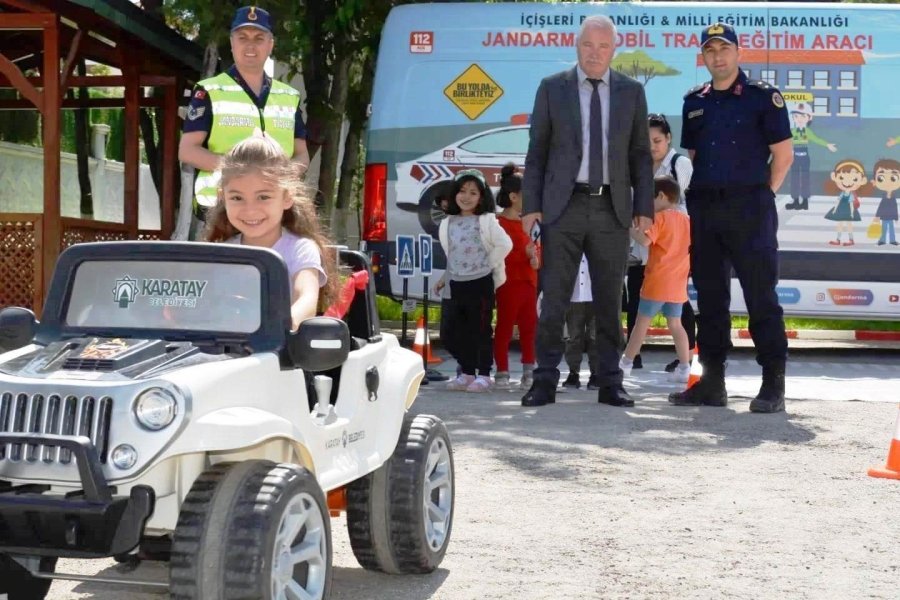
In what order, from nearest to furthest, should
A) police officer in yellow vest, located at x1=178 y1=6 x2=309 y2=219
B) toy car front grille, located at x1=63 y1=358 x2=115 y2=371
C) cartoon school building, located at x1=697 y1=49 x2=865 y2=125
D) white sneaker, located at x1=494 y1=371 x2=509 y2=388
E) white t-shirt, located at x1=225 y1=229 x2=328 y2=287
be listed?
1. toy car front grille, located at x1=63 y1=358 x2=115 y2=371
2. white t-shirt, located at x1=225 y1=229 x2=328 y2=287
3. police officer in yellow vest, located at x1=178 y1=6 x2=309 y2=219
4. white sneaker, located at x1=494 y1=371 x2=509 y2=388
5. cartoon school building, located at x1=697 y1=49 x2=865 y2=125

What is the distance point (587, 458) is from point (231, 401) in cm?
349

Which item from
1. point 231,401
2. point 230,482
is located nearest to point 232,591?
point 230,482

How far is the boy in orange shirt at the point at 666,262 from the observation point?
33.4 feet

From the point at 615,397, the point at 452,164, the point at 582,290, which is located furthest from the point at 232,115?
the point at 452,164

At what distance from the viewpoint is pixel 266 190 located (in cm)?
450

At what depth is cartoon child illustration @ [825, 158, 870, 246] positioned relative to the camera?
12391 mm

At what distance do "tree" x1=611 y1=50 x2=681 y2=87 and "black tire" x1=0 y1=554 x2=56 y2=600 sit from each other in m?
9.17

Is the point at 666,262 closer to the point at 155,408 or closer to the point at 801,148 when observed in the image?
the point at 801,148

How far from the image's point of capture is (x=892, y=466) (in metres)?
6.56

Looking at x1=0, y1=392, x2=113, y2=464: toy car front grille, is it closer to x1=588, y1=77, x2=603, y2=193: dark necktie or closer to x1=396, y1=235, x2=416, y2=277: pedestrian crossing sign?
x1=588, y1=77, x2=603, y2=193: dark necktie

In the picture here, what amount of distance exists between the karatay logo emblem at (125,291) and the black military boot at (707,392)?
5485 mm

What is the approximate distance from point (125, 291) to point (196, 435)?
0.78m

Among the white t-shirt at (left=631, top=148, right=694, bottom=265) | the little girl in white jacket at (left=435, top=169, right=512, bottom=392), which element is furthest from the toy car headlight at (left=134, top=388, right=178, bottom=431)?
the white t-shirt at (left=631, top=148, right=694, bottom=265)

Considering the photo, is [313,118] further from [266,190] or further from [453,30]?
[266,190]
